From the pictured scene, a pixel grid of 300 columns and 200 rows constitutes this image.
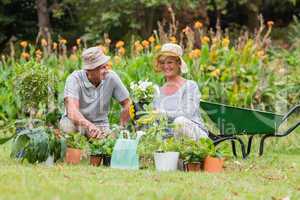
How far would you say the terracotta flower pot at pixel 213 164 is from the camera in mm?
5172

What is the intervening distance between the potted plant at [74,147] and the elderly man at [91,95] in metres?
0.10

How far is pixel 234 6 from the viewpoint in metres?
19.2

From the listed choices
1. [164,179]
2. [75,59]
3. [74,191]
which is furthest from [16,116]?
[74,191]

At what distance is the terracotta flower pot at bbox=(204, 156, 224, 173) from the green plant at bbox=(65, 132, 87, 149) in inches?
36.9

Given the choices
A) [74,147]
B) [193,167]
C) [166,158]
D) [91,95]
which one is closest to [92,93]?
[91,95]

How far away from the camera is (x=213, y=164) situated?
5.18 meters

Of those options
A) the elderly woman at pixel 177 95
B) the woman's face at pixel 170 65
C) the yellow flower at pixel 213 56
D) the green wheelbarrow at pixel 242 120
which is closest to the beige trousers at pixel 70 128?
the elderly woman at pixel 177 95

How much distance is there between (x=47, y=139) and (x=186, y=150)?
3.27 ft

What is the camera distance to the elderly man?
5.74 metres

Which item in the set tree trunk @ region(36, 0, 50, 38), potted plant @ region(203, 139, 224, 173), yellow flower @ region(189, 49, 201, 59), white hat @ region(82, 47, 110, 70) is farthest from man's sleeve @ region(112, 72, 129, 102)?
tree trunk @ region(36, 0, 50, 38)

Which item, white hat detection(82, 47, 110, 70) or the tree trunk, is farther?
the tree trunk

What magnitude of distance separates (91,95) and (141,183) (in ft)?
6.00

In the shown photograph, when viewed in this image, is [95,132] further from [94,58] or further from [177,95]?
[177,95]

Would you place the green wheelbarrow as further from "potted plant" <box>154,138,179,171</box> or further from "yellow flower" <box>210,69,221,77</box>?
"yellow flower" <box>210,69,221,77</box>
